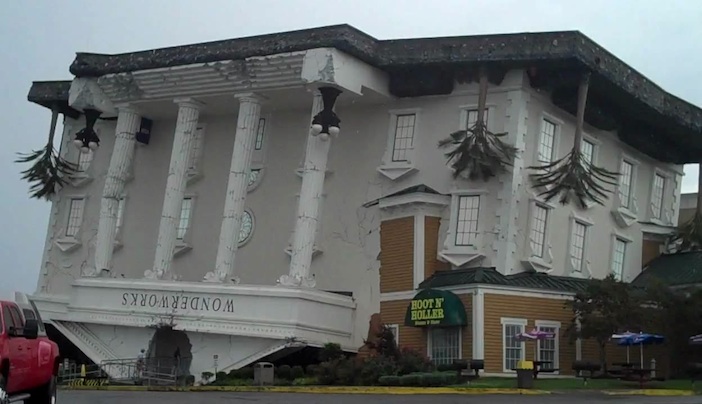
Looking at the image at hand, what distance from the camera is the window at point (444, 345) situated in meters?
34.8

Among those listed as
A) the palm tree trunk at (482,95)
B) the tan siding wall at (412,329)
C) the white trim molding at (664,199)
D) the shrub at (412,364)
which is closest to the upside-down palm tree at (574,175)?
the palm tree trunk at (482,95)

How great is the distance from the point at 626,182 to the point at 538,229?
314 inches

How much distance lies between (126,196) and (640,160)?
24.0 metres

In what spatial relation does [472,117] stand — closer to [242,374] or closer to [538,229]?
[538,229]

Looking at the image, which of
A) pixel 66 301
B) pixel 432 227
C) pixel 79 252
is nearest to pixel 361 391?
pixel 432 227

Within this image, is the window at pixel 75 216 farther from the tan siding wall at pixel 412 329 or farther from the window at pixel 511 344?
the window at pixel 511 344

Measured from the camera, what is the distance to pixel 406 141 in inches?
1558

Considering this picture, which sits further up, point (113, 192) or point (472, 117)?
point (472, 117)

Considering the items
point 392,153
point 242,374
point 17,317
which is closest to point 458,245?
point 392,153

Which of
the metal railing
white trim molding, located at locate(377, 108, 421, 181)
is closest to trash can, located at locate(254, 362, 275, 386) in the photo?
the metal railing

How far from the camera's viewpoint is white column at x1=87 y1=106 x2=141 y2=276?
43.1 metres

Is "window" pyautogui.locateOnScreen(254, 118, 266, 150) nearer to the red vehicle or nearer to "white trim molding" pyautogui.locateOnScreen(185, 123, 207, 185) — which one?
"white trim molding" pyautogui.locateOnScreen(185, 123, 207, 185)

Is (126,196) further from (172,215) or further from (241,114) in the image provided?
(241,114)

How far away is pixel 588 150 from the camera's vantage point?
41.4 metres
